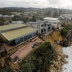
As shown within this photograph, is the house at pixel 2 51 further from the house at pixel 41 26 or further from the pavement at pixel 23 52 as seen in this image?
the house at pixel 41 26

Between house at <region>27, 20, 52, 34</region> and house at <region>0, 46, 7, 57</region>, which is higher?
house at <region>27, 20, 52, 34</region>

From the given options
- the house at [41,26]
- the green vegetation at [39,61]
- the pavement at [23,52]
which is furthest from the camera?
the house at [41,26]

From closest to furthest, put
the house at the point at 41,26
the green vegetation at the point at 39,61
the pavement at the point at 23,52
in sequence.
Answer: the green vegetation at the point at 39,61
the pavement at the point at 23,52
the house at the point at 41,26

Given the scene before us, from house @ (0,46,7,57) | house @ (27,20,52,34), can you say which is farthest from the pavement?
house @ (27,20,52,34)

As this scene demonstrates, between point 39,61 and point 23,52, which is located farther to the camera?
point 23,52

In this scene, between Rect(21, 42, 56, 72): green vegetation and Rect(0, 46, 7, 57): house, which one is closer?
Rect(21, 42, 56, 72): green vegetation

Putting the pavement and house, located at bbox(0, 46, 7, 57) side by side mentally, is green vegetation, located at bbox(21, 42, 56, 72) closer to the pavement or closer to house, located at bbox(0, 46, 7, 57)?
the pavement

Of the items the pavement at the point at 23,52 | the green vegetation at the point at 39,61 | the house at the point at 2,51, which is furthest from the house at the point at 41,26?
the house at the point at 2,51

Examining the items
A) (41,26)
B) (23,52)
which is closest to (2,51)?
(23,52)

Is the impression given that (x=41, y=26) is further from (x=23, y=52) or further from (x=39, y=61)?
(x=39, y=61)
